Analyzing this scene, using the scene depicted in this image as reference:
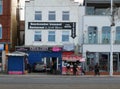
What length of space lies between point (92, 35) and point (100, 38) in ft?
4.40

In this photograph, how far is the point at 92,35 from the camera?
227 ft

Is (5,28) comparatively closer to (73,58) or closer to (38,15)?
(38,15)

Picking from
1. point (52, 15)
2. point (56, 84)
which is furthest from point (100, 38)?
point (56, 84)

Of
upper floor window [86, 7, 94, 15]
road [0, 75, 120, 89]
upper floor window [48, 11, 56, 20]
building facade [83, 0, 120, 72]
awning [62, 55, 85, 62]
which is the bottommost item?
road [0, 75, 120, 89]

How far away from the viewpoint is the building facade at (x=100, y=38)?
224ft

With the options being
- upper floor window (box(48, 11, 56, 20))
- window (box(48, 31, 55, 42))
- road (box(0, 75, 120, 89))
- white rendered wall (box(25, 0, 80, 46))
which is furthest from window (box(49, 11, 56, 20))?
road (box(0, 75, 120, 89))

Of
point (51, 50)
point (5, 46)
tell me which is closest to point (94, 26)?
point (51, 50)

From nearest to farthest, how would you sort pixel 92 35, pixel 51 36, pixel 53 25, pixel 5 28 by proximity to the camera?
pixel 92 35
pixel 5 28
pixel 51 36
pixel 53 25

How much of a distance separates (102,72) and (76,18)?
1026 centimetres

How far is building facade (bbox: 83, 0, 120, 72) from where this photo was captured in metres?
68.1

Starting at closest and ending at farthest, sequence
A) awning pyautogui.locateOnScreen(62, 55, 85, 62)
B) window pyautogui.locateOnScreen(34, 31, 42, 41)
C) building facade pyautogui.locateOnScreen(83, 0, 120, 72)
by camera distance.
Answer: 1. awning pyautogui.locateOnScreen(62, 55, 85, 62)
2. building facade pyautogui.locateOnScreen(83, 0, 120, 72)
3. window pyautogui.locateOnScreen(34, 31, 42, 41)

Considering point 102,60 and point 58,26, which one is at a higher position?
point 58,26

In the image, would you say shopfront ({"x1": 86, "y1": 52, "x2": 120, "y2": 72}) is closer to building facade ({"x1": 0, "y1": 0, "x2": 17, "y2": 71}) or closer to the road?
building facade ({"x1": 0, "y1": 0, "x2": 17, "y2": 71})

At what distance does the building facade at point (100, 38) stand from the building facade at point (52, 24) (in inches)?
62.2
